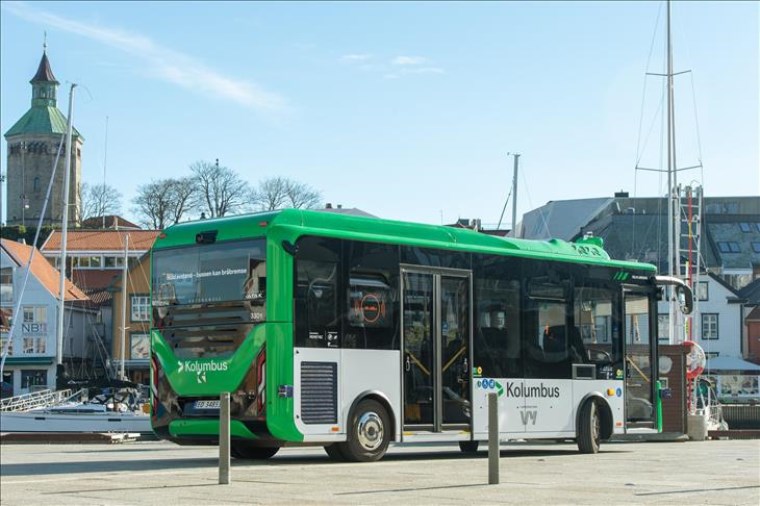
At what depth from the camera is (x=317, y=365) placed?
1614 centimetres

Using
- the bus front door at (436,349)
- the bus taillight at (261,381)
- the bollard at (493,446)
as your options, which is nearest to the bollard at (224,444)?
the bollard at (493,446)

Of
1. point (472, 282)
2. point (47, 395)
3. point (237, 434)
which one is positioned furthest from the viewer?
point (47, 395)

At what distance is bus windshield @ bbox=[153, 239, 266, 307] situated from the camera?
15.9 metres

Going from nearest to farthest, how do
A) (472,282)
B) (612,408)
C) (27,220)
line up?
(472,282)
(612,408)
(27,220)

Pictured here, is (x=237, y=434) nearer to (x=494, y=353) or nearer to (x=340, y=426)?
(x=340, y=426)

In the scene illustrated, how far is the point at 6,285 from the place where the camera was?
3334 inches

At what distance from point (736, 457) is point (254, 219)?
328 inches

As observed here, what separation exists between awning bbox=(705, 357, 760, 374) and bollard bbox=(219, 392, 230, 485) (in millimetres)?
63992

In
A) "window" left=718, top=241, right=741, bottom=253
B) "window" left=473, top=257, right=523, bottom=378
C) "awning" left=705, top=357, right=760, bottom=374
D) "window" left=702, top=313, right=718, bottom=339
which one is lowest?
→ "awning" left=705, top=357, right=760, bottom=374

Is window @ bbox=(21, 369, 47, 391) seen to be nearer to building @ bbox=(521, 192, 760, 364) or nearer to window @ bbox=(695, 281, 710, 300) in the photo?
building @ bbox=(521, 192, 760, 364)

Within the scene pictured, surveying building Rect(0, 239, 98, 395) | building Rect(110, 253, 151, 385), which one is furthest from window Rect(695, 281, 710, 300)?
building Rect(0, 239, 98, 395)

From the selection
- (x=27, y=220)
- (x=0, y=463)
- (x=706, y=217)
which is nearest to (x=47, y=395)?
(x=0, y=463)

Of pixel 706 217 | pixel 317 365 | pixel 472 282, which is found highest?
pixel 706 217

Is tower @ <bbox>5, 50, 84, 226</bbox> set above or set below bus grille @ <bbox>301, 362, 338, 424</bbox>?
above
